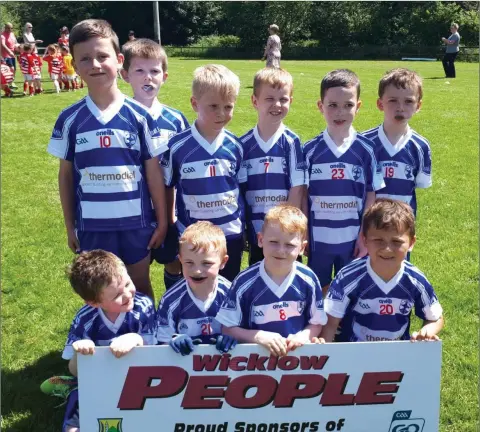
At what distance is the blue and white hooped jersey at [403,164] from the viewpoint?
3930 millimetres

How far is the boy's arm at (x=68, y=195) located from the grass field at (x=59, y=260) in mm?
1043

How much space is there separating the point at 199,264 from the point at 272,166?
3.06 feet

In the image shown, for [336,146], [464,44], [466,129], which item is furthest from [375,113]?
[464,44]

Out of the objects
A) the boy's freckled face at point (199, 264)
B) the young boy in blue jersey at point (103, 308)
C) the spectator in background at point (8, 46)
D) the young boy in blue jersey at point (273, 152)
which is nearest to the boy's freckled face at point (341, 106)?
the young boy in blue jersey at point (273, 152)

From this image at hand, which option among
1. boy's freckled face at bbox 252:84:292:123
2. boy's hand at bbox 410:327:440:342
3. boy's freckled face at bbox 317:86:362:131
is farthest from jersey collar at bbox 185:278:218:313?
boy's freckled face at bbox 317:86:362:131

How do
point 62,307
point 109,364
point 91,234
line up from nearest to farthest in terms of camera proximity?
point 109,364 → point 91,234 → point 62,307

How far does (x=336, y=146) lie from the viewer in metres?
3.80

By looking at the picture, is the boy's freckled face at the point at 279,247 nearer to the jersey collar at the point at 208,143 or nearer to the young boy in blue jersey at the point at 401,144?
→ the jersey collar at the point at 208,143

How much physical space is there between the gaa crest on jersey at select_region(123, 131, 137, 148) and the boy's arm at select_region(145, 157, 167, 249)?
156mm

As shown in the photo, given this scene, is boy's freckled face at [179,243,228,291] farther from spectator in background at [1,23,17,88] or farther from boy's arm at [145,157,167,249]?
spectator in background at [1,23,17,88]

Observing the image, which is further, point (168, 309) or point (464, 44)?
point (464, 44)

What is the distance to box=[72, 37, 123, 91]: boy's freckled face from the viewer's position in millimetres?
3344

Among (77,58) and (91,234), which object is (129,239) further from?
(77,58)

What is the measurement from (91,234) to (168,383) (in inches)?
45.7
